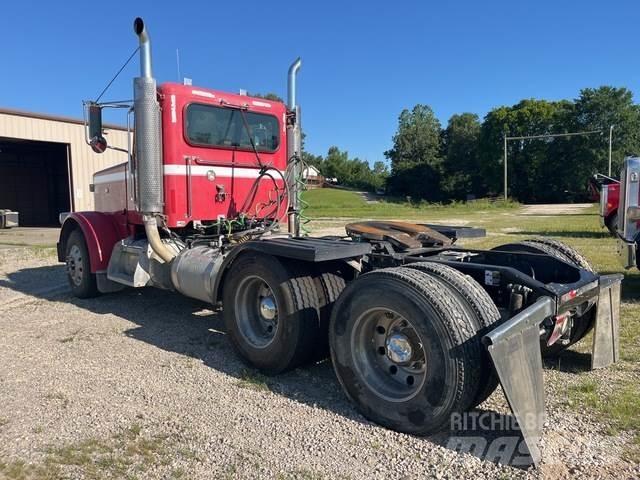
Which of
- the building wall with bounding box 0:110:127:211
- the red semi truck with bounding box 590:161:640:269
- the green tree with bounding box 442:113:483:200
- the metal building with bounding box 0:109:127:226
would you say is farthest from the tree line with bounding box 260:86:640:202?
the red semi truck with bounding box 590:161:640:269

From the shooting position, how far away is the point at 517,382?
2.95 m

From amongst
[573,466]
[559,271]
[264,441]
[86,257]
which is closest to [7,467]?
[264,441]

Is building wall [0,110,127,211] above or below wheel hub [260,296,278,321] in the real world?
above

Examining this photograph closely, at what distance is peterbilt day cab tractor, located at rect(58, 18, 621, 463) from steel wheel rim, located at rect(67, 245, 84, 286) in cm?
3

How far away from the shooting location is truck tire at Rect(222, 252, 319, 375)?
409 cm

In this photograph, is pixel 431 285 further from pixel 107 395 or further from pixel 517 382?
pixel 107 395

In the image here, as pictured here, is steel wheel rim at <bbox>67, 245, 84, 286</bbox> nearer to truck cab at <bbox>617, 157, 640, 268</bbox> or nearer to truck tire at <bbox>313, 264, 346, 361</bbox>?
truck tire at <bbox>313, 264, 346, 361</bbox>

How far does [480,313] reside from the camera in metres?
3.18

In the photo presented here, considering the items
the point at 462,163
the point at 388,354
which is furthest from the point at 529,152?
the point at 388,354

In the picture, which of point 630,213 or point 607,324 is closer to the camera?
point 607,324

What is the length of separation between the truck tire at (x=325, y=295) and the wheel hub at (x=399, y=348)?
76cm

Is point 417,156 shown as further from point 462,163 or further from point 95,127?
point 95,127

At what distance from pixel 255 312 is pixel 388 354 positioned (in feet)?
5.20

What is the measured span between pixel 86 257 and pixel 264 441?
199 inches
